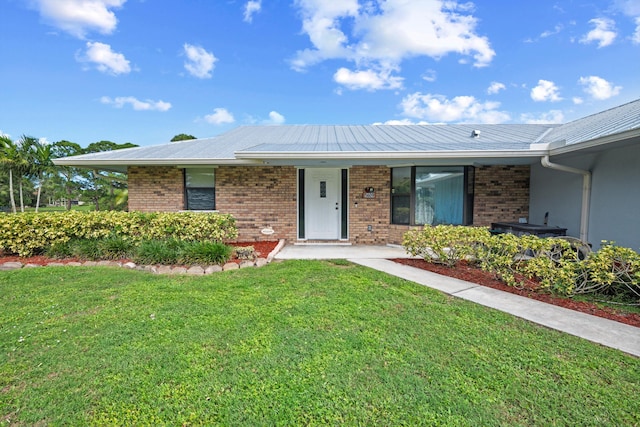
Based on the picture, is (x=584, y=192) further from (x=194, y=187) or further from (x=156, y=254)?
(x=194, y=187)

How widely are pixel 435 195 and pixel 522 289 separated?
392 centimetres

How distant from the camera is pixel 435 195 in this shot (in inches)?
318

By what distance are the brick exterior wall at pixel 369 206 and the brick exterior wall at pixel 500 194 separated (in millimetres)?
2506

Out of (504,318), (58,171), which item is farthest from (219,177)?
(58,171)

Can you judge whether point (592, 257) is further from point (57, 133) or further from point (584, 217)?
point (57, 133)

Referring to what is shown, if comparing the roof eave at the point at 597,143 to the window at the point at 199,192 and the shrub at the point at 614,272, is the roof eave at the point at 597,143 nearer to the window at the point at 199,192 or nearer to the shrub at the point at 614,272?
the shrub at the point at 614,272

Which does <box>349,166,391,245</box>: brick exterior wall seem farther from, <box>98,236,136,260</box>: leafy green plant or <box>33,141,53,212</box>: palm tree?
<box>33,141,53,212</box>: palm tree

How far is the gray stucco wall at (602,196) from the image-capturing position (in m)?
5.09

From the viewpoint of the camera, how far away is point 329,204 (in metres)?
8.66

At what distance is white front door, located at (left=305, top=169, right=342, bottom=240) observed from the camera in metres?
8.61

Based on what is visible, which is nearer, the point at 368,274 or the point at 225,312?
the point at 225,312

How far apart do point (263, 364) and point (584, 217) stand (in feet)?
23.7

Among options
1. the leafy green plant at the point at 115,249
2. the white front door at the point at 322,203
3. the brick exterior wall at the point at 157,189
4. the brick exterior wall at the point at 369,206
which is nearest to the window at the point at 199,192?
the brick exterior wall at the point at 157,189

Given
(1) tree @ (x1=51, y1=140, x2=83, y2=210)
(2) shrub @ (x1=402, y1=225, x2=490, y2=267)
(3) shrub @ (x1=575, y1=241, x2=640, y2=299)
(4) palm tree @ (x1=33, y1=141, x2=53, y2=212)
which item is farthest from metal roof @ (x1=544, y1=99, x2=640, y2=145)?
(1) tree @ (x1=51, y1=140, x2=83, y2=210)
